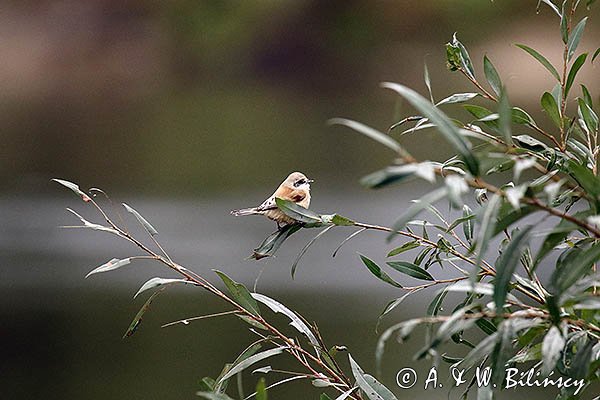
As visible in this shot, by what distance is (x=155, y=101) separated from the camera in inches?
154

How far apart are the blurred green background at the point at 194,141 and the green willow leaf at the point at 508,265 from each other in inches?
68.2

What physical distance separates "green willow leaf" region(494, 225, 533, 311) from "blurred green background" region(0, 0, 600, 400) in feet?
5.68

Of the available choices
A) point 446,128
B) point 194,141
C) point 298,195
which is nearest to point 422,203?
point 446,128

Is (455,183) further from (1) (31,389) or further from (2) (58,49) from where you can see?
(2) (58,49)

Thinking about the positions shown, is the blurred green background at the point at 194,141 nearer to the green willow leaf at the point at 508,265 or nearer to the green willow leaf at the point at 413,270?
the green willow leaf at the point at 413,270

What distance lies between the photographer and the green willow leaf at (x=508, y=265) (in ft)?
1.13

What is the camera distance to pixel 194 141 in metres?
3.70

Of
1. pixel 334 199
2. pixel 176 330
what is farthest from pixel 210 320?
pixel 334 199

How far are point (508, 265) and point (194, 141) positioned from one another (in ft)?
11.1

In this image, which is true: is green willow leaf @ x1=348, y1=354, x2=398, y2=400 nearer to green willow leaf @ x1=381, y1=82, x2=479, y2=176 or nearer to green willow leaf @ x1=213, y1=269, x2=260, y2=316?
green willow leaf @ x1=213, y1=269, x2=260, y2=316

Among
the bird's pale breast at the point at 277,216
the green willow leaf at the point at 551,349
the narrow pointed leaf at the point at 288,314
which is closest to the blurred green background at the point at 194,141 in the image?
the bird's pale breast at the point at 277,216

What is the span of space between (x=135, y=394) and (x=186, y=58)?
2295 millimetres

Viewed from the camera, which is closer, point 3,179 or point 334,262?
point 334,262

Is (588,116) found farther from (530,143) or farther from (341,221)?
(341,221)
